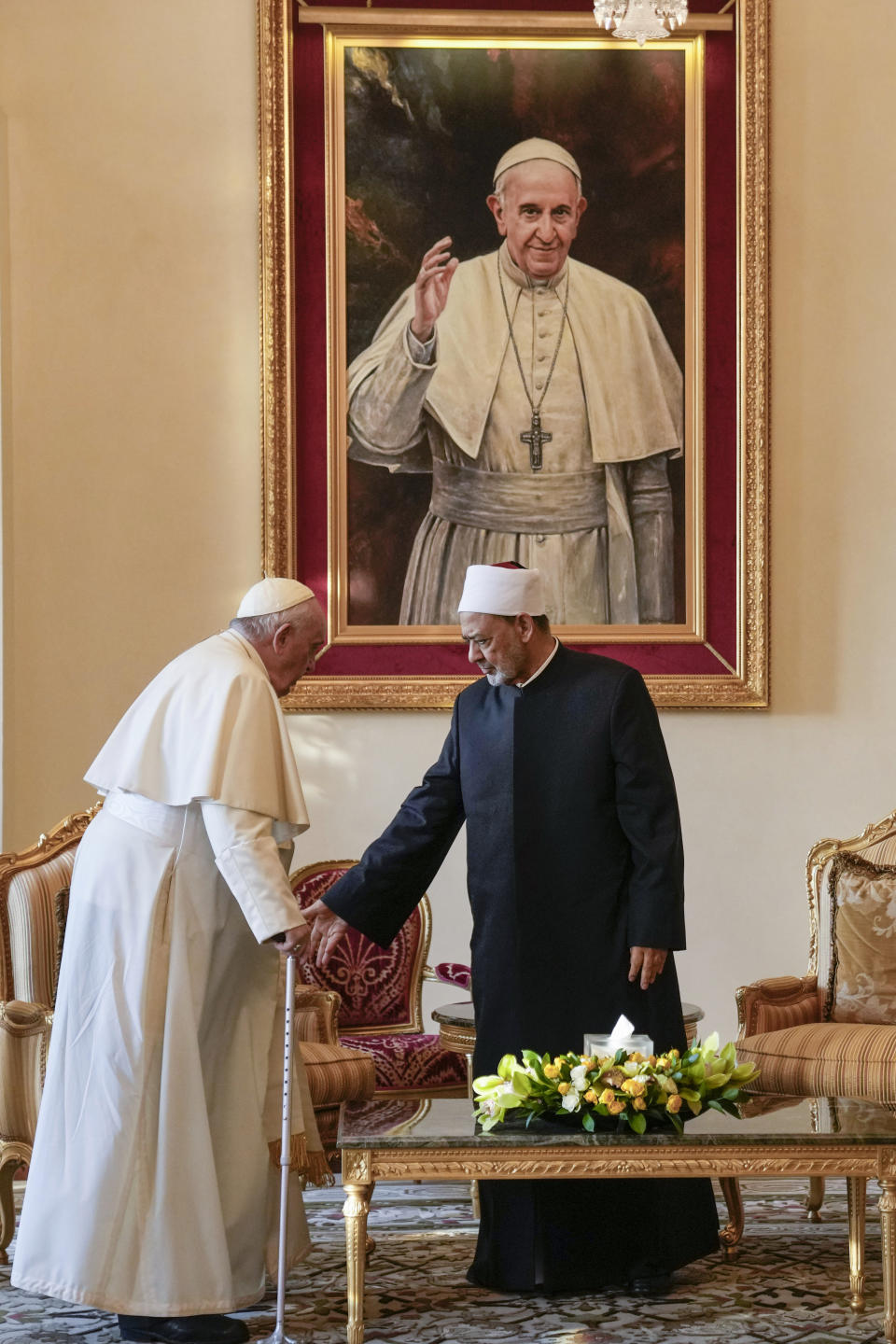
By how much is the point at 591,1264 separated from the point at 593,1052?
2.59ft

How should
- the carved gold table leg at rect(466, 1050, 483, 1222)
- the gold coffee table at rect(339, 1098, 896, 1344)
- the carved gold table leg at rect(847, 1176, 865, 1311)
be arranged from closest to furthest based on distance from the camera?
the gold coffee table at rect(339, 1098, 896, 1344) < the carved gold table leg at rect(847, 1176, 865, 1311) < the carved gold table leg at rect(466, 1050, 483, 1222)

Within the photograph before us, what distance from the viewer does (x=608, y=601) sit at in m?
6.29

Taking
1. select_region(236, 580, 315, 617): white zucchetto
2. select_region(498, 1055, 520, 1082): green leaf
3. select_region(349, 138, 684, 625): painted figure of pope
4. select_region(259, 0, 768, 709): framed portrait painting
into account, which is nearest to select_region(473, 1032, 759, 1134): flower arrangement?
select_region(498, 1055, 520, 1082): green leaf

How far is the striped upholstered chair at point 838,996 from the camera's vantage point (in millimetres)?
4867

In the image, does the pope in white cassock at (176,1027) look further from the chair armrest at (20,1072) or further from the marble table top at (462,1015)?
the marble table top at (462,1015)

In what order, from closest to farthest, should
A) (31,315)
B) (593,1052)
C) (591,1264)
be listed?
(593,1052), (591,1264), (31,315)

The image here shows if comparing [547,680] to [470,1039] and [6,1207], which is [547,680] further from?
[6,1207]

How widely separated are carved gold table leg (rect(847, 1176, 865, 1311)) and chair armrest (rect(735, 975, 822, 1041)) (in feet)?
3.42

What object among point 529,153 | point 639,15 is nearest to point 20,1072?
point 639,15

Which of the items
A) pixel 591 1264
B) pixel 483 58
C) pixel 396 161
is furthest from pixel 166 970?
pixel 483 58

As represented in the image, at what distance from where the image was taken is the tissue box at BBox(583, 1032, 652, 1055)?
368 centimetres

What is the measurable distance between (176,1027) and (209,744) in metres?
0.69

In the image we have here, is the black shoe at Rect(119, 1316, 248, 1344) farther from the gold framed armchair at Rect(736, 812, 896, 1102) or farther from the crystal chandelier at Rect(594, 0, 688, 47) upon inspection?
the crystal chandelier at Rect(594, 0, 688, 47)

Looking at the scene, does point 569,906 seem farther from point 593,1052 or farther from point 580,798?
point 593,1052
